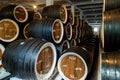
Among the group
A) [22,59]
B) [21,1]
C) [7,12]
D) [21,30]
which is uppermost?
[21,1]

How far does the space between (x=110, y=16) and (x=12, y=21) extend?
84.5 inches

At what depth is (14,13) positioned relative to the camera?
3547mm

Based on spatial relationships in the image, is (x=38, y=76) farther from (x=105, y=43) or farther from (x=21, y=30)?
(x=21, y=30)

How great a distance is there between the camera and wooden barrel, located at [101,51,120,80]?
193cm

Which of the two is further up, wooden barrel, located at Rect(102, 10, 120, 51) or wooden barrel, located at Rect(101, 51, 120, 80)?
wooden barrel, located at Rect(102, 10, 120, 51)

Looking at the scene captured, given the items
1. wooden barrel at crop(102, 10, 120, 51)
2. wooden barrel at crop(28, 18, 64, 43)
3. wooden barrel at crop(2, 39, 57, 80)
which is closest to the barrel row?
wooden barrel at crop(2, 39, 57, 80)

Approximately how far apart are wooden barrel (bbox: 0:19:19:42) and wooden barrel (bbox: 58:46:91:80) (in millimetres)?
1239

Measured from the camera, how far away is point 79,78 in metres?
3.15

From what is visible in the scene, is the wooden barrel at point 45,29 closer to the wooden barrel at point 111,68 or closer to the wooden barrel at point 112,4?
the wooden barrel at point 112,4

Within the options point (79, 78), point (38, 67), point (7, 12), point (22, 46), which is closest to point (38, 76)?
point (38, 67)

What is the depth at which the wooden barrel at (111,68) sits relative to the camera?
1935 mm

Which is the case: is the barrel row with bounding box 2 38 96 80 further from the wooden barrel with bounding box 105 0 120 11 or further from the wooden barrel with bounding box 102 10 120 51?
the wooden barrel with bounding box 105 0 120 11

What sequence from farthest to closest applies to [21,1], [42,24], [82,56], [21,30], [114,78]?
[21,1], [21,30], [42,24], [82,56], [114,78]

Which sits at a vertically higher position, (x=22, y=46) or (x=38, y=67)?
(x=22, y=46)
